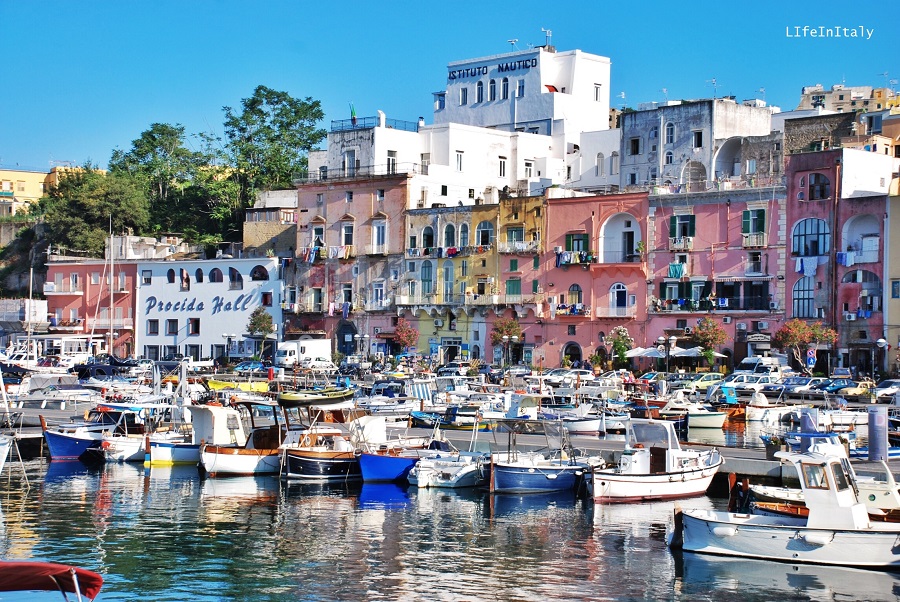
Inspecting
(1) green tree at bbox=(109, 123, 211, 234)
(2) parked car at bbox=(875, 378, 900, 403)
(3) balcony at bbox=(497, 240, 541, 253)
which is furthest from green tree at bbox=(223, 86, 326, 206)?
(2) parked car at bbox=(875, 378, 900, 403)

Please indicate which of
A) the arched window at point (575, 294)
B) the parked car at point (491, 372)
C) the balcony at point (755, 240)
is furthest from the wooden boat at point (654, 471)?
the arched window at point (575, 294)

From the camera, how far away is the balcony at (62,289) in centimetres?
8594

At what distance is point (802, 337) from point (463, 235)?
71.9 ft

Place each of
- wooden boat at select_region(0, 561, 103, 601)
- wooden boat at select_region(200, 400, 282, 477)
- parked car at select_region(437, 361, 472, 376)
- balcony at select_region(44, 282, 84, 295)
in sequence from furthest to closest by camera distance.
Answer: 1. balcony at select_region(44, 282, 84, 295)
2. parked car at select_region(437, 361, 472, 376)
3. wooden boat at select_region(200, 400, 282, 477)
4. wooden boat at select_region(0, 561, 103, 601)

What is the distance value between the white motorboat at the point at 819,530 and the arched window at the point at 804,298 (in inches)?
1503

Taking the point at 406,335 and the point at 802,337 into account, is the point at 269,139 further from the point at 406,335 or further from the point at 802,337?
the point at 802,337

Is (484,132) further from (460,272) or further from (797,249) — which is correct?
(797,249)

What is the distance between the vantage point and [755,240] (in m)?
64.6

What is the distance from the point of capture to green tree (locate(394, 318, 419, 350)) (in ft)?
248

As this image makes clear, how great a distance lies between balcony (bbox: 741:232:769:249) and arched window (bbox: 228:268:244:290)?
32.3 meters

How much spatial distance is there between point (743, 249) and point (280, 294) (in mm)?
29919

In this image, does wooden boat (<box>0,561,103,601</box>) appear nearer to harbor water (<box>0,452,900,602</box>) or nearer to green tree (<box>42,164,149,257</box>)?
harbor water (<box>0,452,900,602</box>)

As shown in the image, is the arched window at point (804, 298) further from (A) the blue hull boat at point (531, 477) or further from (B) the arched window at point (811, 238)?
(A) the blue hull boat at point (531, 477)

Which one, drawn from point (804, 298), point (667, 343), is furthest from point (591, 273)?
point (804, 298)
